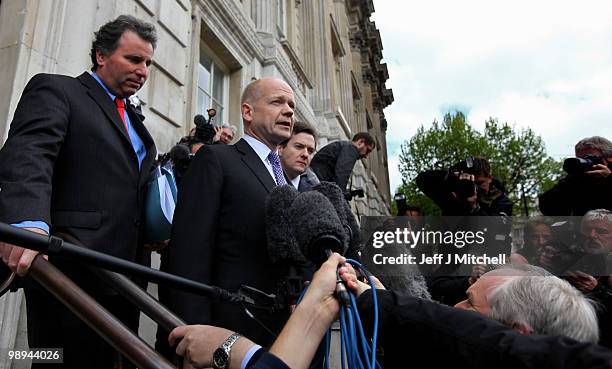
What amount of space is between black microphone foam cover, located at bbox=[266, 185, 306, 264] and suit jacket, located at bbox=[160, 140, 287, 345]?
1.01 ft

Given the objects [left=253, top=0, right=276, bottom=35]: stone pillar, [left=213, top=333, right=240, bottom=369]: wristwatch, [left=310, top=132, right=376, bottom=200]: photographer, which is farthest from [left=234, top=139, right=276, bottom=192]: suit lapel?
[left=253, top=0, right=276, bottom=35]: stone pillar

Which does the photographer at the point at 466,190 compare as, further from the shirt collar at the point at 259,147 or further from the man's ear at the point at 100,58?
the man's ear at the point at 100,58

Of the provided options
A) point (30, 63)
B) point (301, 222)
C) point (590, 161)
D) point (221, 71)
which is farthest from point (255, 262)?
point (221, 71)

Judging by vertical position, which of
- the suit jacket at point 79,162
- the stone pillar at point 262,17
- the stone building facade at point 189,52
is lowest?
the suit jacket at point 79,162

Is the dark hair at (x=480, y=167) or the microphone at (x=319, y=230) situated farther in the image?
the dark hair at (x=480, y=167)

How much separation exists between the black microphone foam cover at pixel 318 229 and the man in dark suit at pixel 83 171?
0.85 meters

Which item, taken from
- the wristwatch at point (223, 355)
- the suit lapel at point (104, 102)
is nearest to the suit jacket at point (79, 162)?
the suit lapel at point (104, 102)

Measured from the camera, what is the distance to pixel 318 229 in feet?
4.21

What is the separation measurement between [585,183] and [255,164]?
2.20 meters

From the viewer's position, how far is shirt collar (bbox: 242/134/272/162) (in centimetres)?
225

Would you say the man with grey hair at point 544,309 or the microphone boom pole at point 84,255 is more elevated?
the microphone boom pole at point 84,255

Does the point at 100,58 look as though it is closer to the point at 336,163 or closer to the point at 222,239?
the point at 222,239

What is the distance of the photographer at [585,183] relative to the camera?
2867 millimetres

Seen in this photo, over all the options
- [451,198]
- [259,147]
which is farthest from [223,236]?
[451,198]
